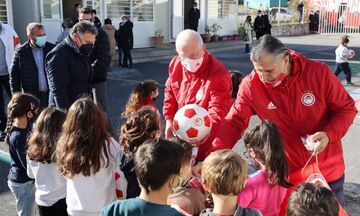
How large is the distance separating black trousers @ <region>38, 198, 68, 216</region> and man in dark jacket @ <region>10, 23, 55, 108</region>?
2.84 metres

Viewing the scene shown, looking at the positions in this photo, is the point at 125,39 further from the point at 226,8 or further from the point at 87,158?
the point at 226,8

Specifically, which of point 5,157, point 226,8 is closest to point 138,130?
point 5,157

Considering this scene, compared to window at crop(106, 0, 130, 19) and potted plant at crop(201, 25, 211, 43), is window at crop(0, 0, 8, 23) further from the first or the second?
potted plant at crop(201, 25, 211, 43)

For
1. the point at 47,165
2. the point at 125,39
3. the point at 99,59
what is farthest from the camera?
the point at 125,39

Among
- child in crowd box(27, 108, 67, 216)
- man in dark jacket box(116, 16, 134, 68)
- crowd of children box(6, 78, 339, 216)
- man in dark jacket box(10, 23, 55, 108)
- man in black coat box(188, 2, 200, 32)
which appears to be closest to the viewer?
crowd of children box(6, 78, 339, 216)

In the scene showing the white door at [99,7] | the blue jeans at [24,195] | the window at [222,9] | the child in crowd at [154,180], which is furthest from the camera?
the window at [222,9]

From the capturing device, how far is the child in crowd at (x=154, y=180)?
2178 millimetres

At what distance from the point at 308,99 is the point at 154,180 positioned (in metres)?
1.27

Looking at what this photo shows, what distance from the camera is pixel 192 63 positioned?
142 inches

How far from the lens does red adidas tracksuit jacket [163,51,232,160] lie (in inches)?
142

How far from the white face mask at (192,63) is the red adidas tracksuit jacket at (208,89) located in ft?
0.12

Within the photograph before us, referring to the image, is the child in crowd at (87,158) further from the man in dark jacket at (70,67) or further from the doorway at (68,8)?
the doorway at (68,8)

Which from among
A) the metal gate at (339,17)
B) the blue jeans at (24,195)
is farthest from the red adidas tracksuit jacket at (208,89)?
the metal gate at (339,17)

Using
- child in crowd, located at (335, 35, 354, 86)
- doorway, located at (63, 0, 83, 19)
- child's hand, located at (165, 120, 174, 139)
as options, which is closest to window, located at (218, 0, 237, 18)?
doorway, located at (63, 0, 83, 19)
